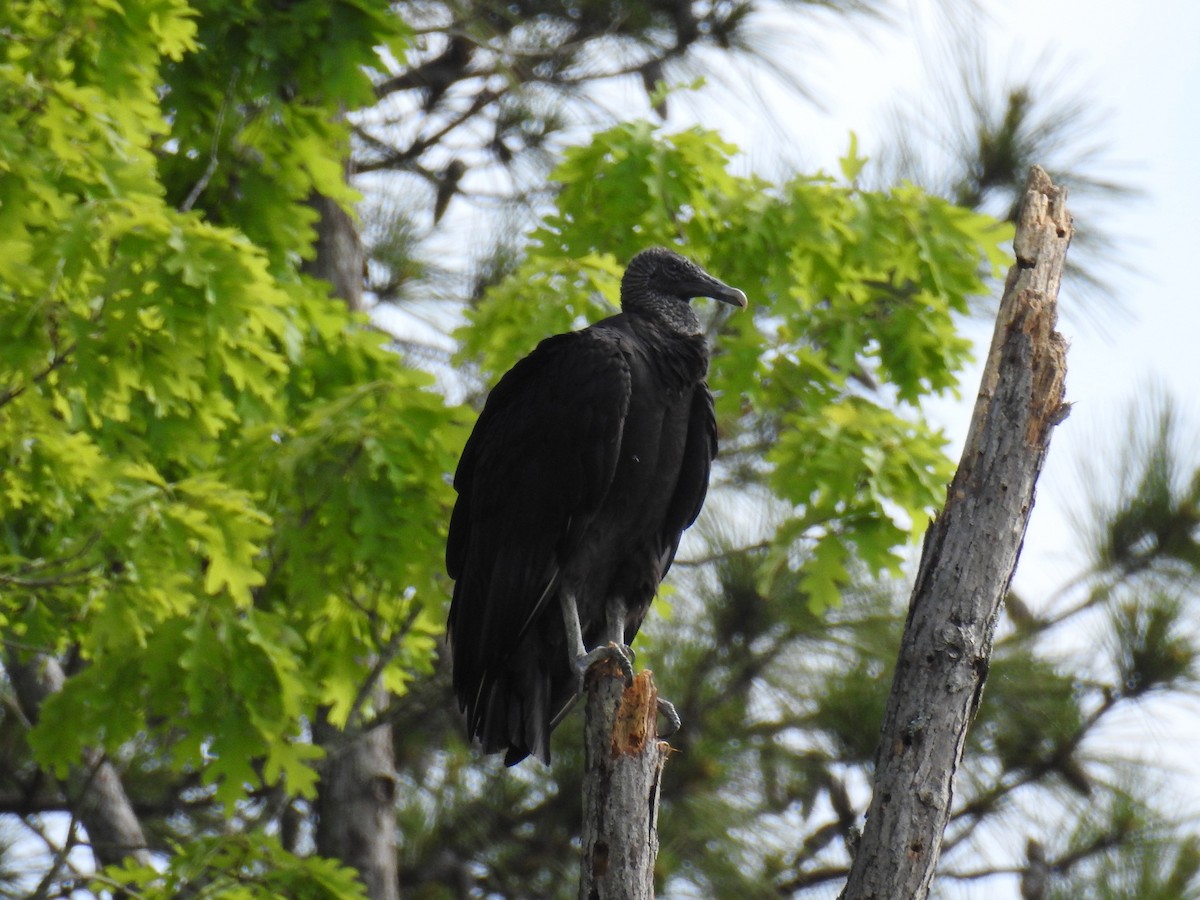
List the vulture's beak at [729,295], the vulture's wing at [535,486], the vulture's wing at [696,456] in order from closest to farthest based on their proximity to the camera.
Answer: the vulture's wing at [535,486] < the vulture's wing at [696,456] < the vulture's beak at [729,295]

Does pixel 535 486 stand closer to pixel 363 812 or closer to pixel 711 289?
pixel 711 289

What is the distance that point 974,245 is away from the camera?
14.8 ft

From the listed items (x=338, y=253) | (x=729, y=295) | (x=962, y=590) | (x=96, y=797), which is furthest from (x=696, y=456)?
(x=96, y=797)

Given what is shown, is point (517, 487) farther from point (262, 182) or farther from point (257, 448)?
point (262, 182)

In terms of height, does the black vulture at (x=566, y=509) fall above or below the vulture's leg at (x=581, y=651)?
above

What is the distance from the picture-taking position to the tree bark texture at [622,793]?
2.25 meters

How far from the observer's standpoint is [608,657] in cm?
271

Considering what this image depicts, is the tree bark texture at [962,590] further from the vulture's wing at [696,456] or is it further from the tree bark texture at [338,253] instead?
the tree bark texture at [338,253]

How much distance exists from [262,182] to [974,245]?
2.24 meters

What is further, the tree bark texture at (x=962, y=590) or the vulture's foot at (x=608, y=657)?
the vulture's foot at (x=608, y=657)

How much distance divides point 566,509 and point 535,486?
8 centimetres

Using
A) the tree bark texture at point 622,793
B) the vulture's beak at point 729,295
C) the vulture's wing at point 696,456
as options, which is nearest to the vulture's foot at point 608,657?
the tree bark texture at point 622,793

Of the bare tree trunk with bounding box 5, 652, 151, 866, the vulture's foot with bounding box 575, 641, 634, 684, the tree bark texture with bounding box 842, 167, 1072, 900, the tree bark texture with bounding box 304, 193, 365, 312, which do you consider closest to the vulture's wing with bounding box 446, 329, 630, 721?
the vulture's foot with bounding box 575, 641, 634, 684

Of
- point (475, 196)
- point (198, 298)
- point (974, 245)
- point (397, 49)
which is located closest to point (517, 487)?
point (198, 298)
